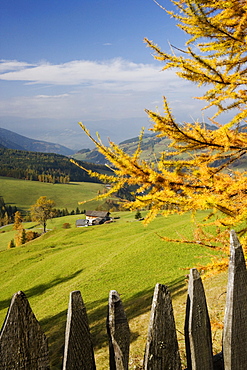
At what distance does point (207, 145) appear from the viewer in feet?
15.9

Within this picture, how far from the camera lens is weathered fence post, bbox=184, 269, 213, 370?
1.92 metres

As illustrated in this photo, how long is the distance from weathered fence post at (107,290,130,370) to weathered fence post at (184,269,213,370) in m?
0.45

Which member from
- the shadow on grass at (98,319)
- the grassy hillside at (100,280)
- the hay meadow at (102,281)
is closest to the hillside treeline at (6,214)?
the hay meadow at (102,281)

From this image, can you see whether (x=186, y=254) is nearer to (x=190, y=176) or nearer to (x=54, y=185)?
(x=190, y=176)

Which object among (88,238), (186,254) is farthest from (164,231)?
(88,238)

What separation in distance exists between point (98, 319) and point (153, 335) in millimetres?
12539

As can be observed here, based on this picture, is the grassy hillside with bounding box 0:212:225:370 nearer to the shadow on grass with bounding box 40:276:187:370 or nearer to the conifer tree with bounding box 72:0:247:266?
the shadow on grass with bounding box 40:276:187:370

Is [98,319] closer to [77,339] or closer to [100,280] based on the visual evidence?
[100,280]

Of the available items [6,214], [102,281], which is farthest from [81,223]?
[102,281]

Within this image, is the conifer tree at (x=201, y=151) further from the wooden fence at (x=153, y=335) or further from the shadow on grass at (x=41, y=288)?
the shadow on grass at (x=41, y=288)

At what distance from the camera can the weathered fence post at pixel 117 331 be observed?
70.8 inches

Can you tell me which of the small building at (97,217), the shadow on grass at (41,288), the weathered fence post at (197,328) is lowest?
the small building at (97,217)

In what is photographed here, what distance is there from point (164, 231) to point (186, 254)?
376 inches

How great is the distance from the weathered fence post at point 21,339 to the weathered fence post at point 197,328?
97cm
